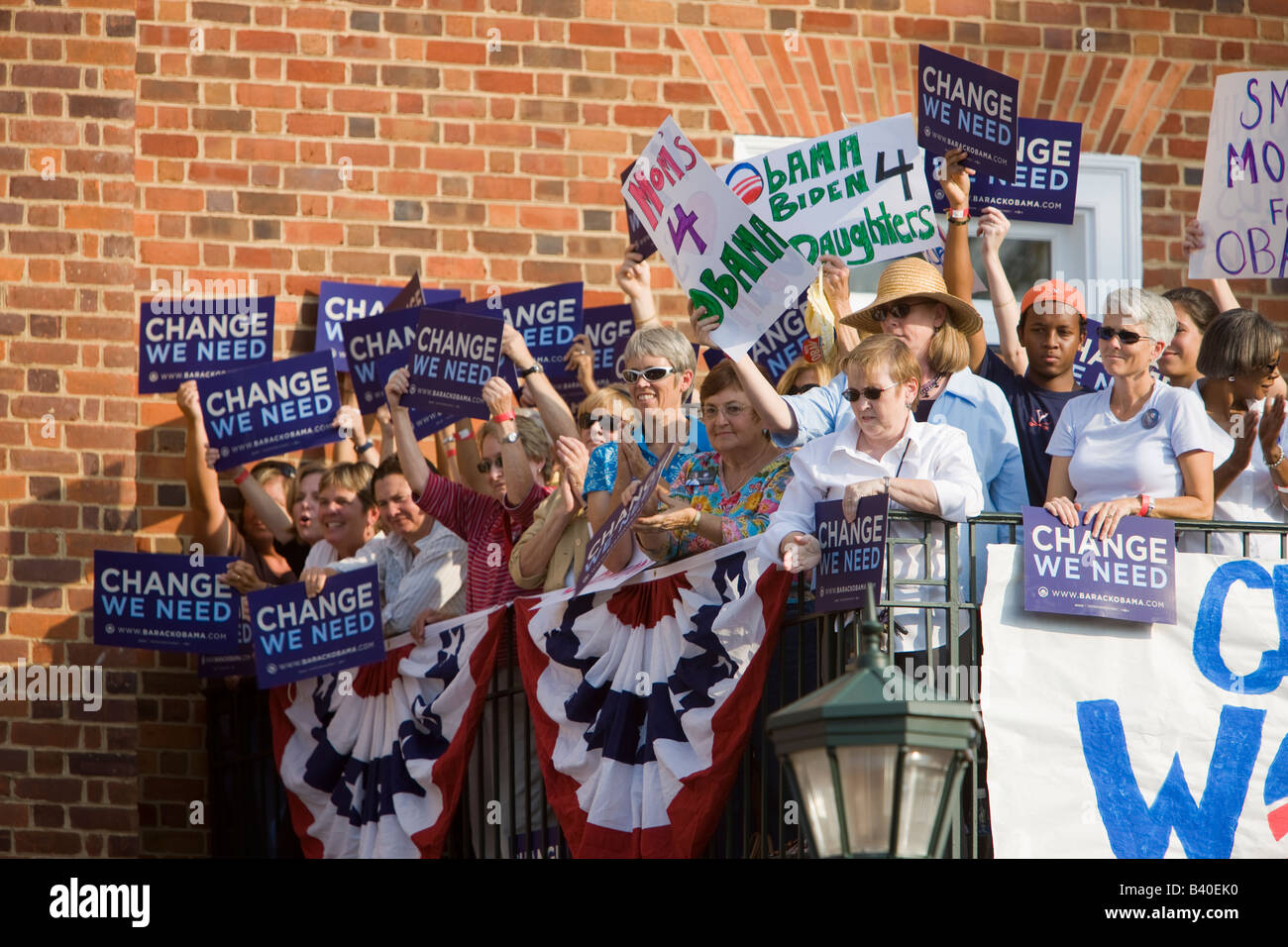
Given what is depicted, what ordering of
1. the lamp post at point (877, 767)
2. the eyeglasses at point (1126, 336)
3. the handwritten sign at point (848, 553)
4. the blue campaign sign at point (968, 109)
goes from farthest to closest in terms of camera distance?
1. the blue campaign sign at point (968, 109)
2. the eyeglasses at point (1126, 336)
3. the handwritten sign at point (848, 553)
4. the lamp post at point (877, 767)

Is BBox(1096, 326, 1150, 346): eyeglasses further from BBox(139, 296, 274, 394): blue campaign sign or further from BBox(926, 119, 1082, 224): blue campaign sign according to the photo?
BBox(139, 296, 274, 394): blue campaign sign

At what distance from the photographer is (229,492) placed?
376 inches

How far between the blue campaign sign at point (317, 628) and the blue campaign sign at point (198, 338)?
1412 millimetres

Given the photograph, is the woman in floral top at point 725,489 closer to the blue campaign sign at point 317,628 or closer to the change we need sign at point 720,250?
the change we need sign at point 720,250

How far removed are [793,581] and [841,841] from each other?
99.2 inches

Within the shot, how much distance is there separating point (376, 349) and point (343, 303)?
1.18 m

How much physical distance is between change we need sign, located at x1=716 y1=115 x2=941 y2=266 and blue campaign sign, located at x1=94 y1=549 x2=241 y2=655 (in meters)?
2.85

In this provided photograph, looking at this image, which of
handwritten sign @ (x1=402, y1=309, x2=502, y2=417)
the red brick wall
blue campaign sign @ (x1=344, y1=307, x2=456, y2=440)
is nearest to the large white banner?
handwritten sign @ (x1=402, y1=309, x2=502, y2=417)

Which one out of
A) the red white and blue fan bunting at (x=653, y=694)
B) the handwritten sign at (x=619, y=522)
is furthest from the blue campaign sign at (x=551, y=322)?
the handwritten sign at (x=619, y=522)

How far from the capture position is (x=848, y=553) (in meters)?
5.54

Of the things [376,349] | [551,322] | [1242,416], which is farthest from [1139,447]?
[376,349]

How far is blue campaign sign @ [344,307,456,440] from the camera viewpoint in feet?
27.8

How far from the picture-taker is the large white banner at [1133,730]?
18.3ft
